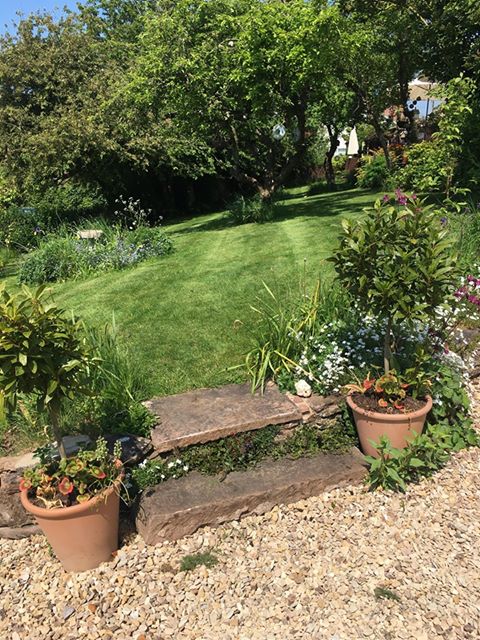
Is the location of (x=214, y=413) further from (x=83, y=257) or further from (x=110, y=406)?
(x=83, y=257)

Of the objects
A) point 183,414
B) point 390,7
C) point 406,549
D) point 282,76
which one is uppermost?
point 390,7

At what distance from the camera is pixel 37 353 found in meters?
2.43

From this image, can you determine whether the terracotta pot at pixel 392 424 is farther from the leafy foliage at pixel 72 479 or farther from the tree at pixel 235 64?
the tree at pixel 235 64

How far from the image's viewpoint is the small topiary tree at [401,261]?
10.0 ft

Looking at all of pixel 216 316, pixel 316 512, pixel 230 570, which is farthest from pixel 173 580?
pixel 216 316

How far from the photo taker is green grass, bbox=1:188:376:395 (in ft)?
13.7

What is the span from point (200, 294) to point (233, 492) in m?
3.23

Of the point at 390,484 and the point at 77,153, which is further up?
the point at 77,153

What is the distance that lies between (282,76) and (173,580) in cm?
971

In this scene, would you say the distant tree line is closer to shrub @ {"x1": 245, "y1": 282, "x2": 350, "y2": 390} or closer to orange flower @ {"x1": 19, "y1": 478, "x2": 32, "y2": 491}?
shrub @ {"x1": 245, "y1": 282, "x2": 350, "y2": 390}

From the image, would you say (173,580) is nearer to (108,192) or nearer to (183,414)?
(183,414)

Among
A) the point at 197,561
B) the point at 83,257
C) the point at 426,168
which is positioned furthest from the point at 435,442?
the point at 83,257

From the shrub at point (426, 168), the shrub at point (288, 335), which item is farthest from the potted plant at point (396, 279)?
the shrub at point (426, 168)

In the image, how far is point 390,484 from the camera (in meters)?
3.17
